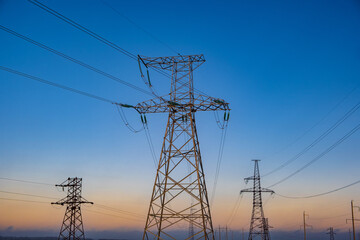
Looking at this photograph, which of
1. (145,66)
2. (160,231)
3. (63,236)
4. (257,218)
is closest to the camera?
(160,231)

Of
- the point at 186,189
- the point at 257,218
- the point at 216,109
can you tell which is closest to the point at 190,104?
the point at 216,109

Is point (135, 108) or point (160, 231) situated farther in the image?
point (135, 108)

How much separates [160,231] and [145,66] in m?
12.9

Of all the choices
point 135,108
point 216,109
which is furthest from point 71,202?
point 216,109

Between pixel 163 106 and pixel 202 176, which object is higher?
pixel 163 106

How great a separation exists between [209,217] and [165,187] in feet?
12.1

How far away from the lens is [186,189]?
24.2 meters

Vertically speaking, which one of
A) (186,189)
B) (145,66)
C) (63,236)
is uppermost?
(145,66)

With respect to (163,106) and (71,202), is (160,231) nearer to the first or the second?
(163,106)

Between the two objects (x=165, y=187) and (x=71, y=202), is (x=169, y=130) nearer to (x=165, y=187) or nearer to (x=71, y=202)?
(x=165, y=187)

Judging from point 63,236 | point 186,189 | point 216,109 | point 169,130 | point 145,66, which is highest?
point 145,66

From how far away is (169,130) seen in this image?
1032 inches

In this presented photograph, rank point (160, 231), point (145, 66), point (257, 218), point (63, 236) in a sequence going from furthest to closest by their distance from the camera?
point (257, 218)
point (63, 236)
point (145, 66)
point (160, 231)

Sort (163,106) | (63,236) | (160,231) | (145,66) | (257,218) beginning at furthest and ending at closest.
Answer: (257,218)
(63,236)
(145,66)
(163,106)
(160,231)
